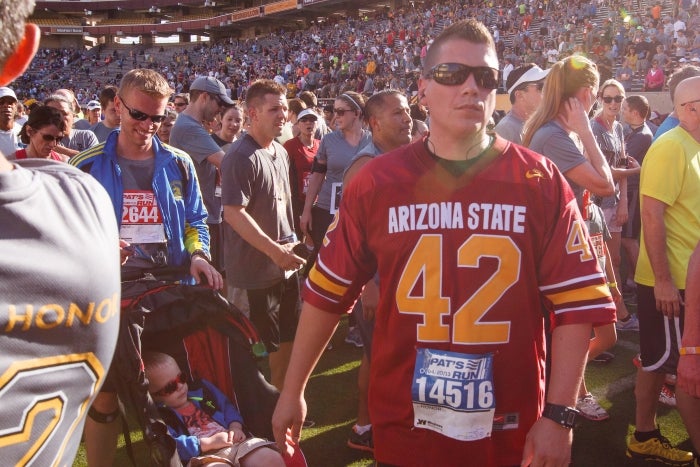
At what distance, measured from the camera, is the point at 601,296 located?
1.98 metres

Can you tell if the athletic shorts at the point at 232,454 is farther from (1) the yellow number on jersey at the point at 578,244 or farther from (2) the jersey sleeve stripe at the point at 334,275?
A: (1) the yellow number on jersey at the point at 578,244

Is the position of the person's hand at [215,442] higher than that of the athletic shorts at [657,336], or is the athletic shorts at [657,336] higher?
the athletic shorts at [657,336]

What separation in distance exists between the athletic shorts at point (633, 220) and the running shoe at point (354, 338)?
323 cm

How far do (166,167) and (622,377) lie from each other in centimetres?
392

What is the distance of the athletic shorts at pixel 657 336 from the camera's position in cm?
354

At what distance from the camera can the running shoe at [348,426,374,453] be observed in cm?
403

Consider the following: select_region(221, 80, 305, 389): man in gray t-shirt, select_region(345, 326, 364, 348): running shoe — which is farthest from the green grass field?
select_region(221, 80, 305, 389): man in gray t-shirt

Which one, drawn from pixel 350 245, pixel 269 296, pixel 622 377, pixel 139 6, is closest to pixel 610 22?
pixel 622 377

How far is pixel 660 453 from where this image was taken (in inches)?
148

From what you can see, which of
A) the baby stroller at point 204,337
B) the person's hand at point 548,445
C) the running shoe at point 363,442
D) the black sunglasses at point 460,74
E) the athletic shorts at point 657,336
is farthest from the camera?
the running shoe at point 363,442

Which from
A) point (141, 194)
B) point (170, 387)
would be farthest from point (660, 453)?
point (141, 194)

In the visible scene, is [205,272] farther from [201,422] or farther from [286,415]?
[286,415]

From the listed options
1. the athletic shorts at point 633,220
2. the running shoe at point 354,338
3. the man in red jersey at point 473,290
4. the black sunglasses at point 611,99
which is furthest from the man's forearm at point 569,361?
the athletic shorts at point 633,220

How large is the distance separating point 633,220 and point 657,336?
3.92 meters
